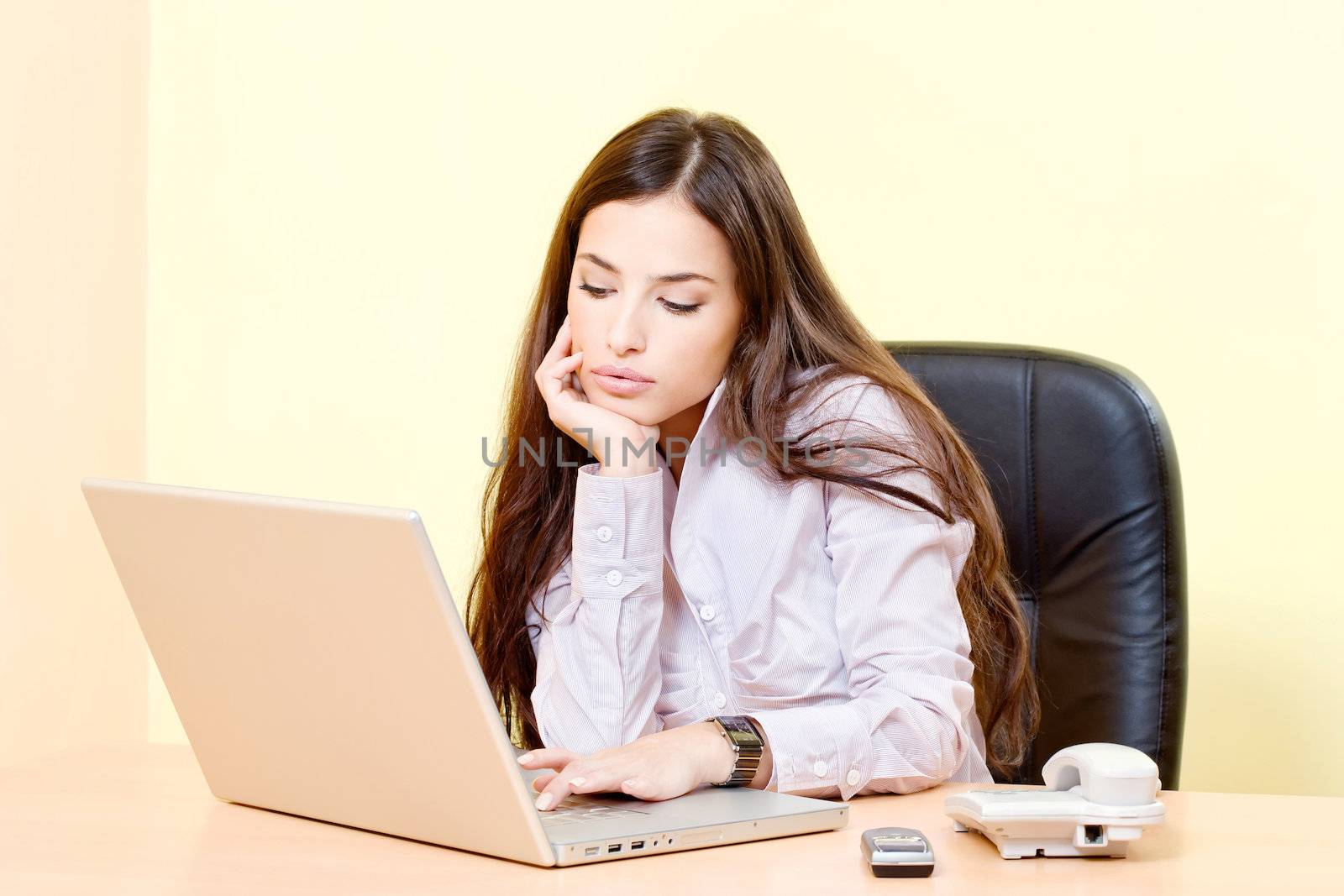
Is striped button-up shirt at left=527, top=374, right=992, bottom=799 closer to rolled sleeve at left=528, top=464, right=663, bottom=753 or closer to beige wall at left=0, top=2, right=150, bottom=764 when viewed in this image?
rolled sleeve at left=528, top=464, right=663, bottom=753

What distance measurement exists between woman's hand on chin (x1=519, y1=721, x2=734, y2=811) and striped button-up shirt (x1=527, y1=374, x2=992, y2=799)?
20cm

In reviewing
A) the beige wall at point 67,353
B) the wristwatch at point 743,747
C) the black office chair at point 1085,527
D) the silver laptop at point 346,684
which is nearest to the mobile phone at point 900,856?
the silver laptop at point 346,684

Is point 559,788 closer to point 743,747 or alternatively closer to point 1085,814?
point 743,747

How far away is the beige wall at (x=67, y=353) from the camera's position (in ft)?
7.32

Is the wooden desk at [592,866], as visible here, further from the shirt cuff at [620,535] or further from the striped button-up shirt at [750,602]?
the shirt cuff at [620,535]

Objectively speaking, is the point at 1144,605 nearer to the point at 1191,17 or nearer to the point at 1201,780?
the point at 1201,780

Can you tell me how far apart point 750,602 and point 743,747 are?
1.10 feet

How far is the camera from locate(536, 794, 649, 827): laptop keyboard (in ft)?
3.15

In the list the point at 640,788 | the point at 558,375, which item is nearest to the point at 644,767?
the point at 640,788

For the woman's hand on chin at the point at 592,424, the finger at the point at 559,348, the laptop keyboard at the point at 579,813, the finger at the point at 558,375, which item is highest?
the finger at the point at 559,348

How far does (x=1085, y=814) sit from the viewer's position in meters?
0.90

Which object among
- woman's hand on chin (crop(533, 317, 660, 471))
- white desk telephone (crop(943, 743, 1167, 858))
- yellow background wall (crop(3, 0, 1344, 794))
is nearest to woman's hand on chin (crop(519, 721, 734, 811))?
white desk telephone (crop(943, 743, 1167, 858))

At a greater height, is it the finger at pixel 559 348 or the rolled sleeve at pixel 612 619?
the finger at pixel 559 348

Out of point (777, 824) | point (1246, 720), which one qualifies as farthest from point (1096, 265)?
point (777, 824)
